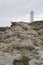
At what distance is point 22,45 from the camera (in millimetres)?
12039

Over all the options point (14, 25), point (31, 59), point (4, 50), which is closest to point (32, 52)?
point (31, 59)

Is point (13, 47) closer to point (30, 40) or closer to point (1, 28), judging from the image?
point (30, 40)

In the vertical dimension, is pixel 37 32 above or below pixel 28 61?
above

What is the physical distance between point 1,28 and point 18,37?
368 cm

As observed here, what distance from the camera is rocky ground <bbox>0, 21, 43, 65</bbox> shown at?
10.7m

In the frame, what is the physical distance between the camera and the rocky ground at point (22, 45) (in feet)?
35.1

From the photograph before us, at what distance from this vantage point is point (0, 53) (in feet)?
37.6

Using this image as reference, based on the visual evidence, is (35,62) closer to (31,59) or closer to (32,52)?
(31,59)

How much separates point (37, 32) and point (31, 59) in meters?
4.64

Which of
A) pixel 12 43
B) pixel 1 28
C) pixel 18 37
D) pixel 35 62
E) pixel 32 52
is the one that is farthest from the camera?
pixel 1 28

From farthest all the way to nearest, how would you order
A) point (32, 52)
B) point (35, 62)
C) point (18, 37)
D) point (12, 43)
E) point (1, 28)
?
point (1, 28) → point (18, 37) → point (12, 43) → point (32, 52) → point (35, 62)

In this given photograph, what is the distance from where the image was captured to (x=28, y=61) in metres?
10.5

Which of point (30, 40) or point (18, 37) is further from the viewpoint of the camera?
point (18, 37)

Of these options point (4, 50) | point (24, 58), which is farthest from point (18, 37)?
point (24, 58)
